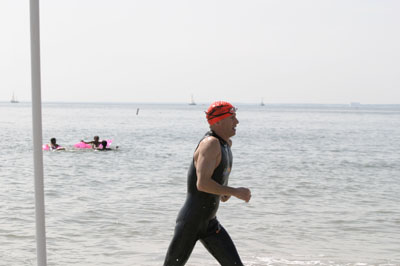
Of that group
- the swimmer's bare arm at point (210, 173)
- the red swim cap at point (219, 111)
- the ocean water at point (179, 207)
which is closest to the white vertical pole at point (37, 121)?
the swimmer's bare arm at point (210, 173)

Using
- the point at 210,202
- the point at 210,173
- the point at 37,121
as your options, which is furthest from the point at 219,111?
the point at 37,121

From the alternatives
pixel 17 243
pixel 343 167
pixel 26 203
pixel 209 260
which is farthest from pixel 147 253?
pixel 343 167

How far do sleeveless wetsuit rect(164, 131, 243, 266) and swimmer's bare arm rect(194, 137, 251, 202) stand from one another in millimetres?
121

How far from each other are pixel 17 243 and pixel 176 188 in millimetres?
7024

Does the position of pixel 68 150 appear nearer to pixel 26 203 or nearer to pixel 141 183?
pixel 141 183

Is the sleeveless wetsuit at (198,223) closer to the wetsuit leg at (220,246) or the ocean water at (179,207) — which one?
the wetsuit leg at (220,246)

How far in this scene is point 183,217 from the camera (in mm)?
4285

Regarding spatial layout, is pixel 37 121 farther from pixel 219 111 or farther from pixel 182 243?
pixel 182 243

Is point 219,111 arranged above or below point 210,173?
above

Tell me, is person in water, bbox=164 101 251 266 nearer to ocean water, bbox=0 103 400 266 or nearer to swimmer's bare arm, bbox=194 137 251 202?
swimmer's bare arm, bbox=194 137 251 202

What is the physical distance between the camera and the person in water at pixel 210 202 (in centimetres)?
416

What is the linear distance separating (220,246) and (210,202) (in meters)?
0.34

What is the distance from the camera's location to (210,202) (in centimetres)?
427

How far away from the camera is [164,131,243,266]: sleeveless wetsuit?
Answer: 4.25 metres
